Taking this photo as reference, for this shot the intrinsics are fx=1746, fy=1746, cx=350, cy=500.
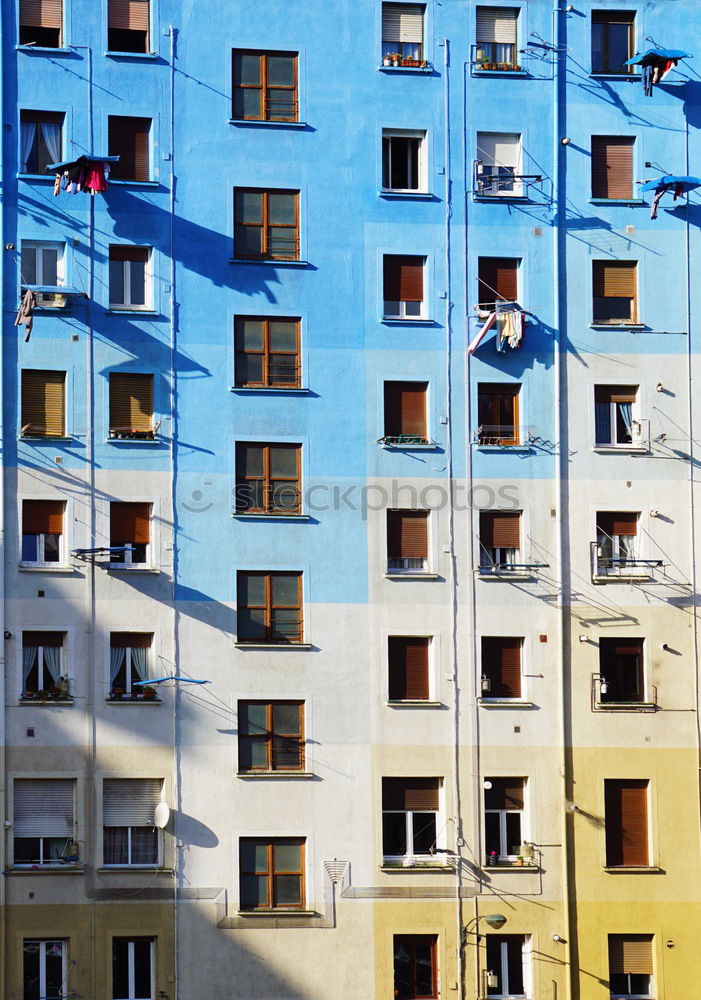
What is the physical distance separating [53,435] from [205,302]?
5.66m

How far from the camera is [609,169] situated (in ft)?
168

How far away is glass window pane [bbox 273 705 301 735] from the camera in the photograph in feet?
158

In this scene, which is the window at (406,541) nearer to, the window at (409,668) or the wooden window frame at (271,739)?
the window at (409,668)

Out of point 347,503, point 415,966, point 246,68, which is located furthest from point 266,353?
point 415,966

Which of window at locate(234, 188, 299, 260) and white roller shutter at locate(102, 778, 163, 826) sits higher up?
window at locate(234, 188, 299, 260)

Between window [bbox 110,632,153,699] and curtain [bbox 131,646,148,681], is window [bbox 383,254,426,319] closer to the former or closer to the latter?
window [bbox 110,632,153,699]

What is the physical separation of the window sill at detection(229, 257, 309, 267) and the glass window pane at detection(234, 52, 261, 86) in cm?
517

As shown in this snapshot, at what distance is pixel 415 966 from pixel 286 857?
4599 millimetres

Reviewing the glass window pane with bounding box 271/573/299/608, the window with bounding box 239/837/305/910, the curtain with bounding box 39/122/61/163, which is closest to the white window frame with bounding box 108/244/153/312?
the curtain with bounding box 39/122/61/163

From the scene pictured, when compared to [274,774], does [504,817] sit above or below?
below

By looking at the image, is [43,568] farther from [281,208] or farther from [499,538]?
[499,538]

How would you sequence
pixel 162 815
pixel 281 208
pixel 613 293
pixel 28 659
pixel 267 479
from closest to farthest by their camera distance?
pixel 162 815 < pixel 28 659 < pixel 267 479 < pixel 281 208 < pixel 613 293

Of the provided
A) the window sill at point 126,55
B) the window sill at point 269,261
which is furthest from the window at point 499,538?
the window sill at point 126,55

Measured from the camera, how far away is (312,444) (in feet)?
161
